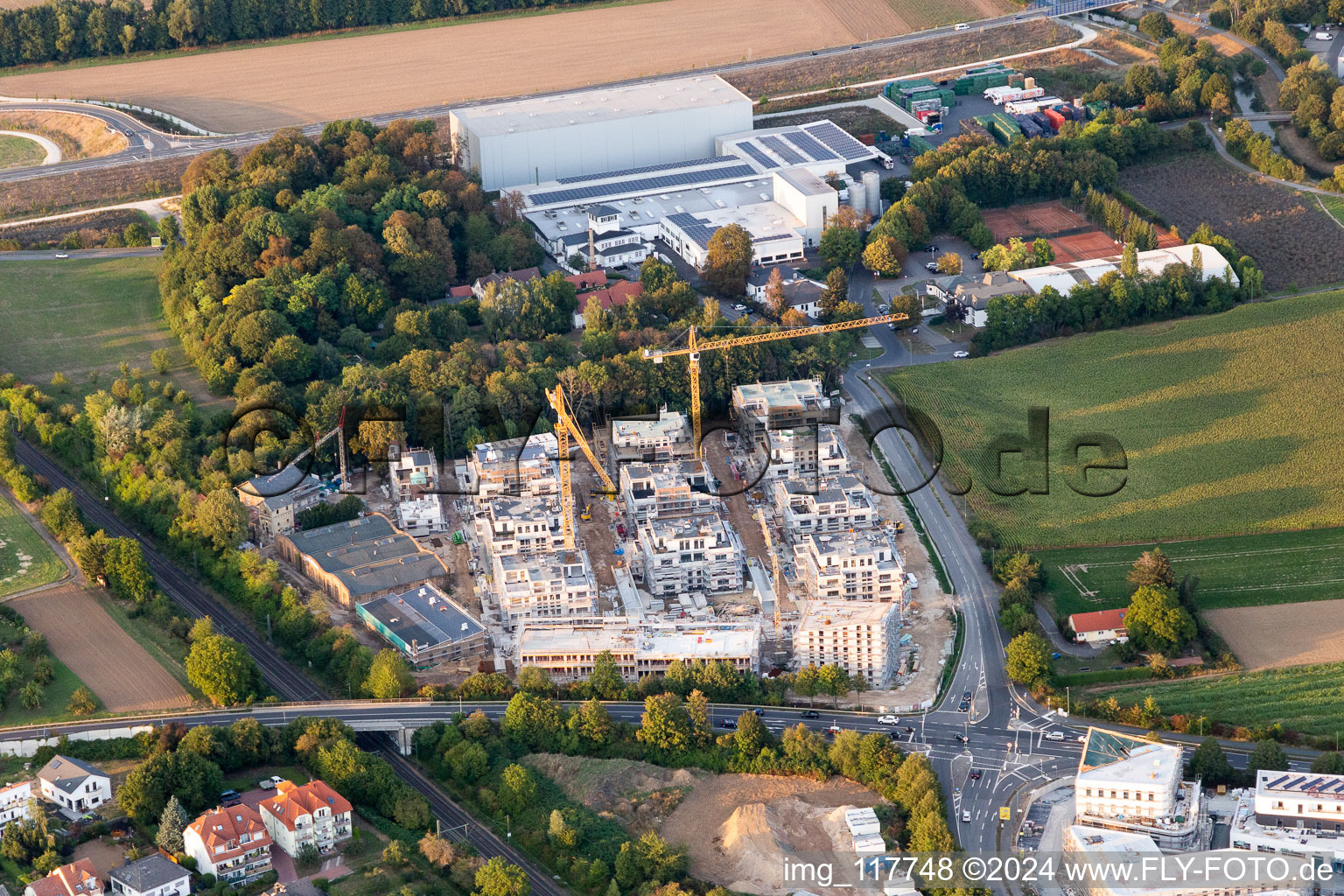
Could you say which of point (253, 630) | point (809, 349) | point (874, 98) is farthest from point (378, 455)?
point (874, 98)

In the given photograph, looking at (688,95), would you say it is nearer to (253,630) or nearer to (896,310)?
(896,310)

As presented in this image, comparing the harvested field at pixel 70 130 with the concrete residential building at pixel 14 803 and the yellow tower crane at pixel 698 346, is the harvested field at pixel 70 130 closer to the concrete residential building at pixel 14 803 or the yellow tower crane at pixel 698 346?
the yellow tower crane at pixel 698 346

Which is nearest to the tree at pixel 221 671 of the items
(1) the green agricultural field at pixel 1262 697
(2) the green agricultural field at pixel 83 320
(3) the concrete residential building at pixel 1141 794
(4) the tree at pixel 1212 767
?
(2) the green agricultural field at pixel 83 320

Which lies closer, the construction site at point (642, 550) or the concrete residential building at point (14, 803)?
the concrete residential building at point (14, 803)

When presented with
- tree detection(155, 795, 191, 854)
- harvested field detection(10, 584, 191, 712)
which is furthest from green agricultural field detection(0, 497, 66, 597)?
tree detection(155, 795, 191, 854)

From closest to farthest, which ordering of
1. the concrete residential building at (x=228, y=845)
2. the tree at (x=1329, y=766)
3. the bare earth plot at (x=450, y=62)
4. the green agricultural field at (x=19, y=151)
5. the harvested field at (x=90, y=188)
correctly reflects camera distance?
the concrete residential building at (x=228, y=845) < the tree at (x=1329, y=766) < the harvested field at (x=90, y=188) < the green agricultural field at (x=19, y=151) < the bare earth plot at (x=450, y=62)

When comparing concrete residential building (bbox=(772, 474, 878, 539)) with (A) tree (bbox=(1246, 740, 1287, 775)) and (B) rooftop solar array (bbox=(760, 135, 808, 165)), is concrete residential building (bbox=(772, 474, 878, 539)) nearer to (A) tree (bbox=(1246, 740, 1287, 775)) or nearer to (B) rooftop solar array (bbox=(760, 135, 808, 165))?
(A) tree (bbox=(1246, 740, 1287, 775))

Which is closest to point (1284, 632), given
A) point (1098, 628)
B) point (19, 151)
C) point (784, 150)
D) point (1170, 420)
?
point (1098, 628)
